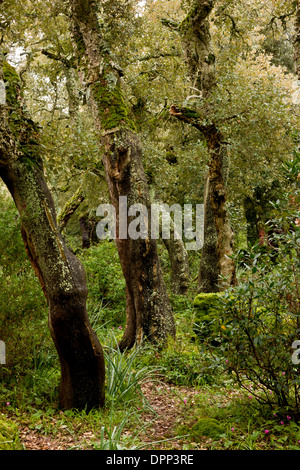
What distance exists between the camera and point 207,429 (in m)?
4.04

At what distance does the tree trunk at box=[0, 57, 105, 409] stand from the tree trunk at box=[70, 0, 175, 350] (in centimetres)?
228

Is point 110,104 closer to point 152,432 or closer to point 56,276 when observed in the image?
point 56,276

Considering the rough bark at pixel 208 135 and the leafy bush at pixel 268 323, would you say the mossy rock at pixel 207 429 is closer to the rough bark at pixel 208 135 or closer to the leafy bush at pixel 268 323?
the leafy bush at pixel 268 323

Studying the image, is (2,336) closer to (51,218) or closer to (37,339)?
(37,339)

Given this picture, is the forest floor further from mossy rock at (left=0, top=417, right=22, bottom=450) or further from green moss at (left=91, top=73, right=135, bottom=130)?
green moss at (left=91, top=73, right=135, bottom=130)

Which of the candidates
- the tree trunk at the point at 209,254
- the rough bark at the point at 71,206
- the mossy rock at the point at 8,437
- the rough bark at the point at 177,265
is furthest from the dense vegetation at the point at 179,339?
the rough bark at the point at 71,206

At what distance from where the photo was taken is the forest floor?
12.9 feet

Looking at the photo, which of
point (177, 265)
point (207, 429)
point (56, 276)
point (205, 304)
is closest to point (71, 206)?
point (177, 265)

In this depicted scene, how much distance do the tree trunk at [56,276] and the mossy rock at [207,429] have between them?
4.23 ft

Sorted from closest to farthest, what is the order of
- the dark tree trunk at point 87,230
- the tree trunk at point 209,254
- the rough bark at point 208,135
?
the rough bark at point 208,135, the tree trunk at point 209,254, the dark tree trunk at point 87,230

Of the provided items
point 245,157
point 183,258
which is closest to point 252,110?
point 245,157

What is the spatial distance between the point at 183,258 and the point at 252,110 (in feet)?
16.8

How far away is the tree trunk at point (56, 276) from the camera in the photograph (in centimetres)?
468
